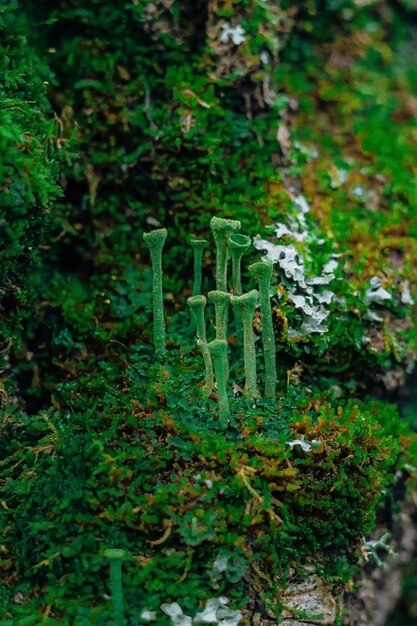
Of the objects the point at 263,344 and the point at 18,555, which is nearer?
the point at 18,555

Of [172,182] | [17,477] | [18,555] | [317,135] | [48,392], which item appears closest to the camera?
[18,555]

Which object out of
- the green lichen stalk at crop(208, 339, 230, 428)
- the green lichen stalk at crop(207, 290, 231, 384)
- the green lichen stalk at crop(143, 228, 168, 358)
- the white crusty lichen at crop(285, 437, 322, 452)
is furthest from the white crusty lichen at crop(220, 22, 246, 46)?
the white crusty lichen at crop(285, 437, 322, 452)

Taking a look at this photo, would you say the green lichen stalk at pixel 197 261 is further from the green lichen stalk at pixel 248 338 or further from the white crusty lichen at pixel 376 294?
the white crusty lichen at pixel 376 294

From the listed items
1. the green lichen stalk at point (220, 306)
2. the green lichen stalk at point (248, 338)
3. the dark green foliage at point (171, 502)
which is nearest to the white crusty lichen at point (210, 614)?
the dark green foliage at point (171, 502)

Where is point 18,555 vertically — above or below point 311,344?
below

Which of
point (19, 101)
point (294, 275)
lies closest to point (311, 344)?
point (294, 275)

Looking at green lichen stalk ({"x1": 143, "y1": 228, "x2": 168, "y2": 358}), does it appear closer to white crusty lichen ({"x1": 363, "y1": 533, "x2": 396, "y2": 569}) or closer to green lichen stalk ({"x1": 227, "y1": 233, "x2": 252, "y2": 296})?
green lichen stalk ({"x1": 227, "y1": 233, "x2": 252, "y2": 296})

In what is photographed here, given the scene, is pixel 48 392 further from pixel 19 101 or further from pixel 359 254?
pixel 359 254
